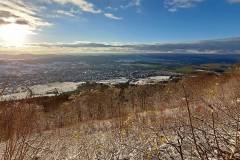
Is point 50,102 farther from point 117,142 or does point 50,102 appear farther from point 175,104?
point 117,142

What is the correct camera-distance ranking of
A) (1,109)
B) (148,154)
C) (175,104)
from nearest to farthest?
(1,109) < (148,154) < (175,104)

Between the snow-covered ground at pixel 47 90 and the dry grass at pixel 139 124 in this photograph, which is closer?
the dry grass at pixel 139 124

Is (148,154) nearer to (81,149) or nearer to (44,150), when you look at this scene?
(81,149)

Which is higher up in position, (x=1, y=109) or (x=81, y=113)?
(x=1, y=109)

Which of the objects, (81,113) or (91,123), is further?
(81,113)

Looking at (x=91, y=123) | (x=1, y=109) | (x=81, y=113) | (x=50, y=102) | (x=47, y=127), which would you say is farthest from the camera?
(x=50, y=102)

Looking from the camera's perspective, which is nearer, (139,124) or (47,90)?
(139,124)

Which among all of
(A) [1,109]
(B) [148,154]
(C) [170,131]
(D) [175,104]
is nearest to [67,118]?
(D) [175,104]

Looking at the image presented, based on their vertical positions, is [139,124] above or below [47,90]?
below

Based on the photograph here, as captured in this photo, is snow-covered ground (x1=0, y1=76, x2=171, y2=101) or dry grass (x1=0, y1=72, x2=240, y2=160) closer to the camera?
dry grass (x1=0, y1=72, x2=240, y2=160)

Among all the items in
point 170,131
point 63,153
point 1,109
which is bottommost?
point 63,153
